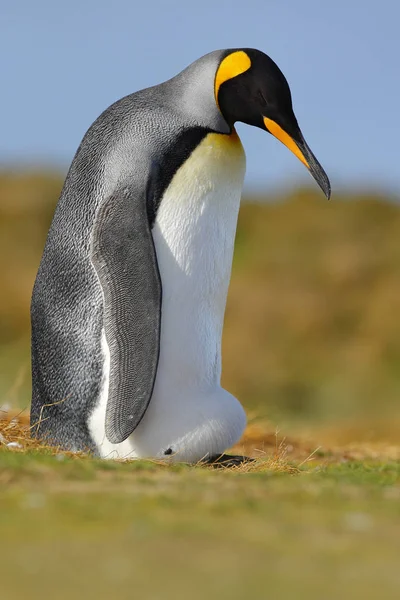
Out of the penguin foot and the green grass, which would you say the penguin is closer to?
the penguin foot

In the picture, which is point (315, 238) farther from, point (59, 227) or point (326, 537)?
point (326, 537)

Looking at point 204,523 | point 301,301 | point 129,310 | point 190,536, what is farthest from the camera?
point 301,301

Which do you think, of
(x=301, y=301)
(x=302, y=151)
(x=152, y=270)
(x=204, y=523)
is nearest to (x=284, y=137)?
(x=302, y=151)

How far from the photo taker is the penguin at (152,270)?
4520mm

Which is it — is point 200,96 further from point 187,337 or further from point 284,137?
point 187,337

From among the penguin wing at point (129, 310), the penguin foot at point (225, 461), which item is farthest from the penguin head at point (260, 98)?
the penguin foot at point (225, 461)

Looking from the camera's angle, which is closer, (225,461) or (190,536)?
(190,536)

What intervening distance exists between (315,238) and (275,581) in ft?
77.0

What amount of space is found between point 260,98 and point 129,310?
1.32 meters

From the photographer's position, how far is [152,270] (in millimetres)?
4520

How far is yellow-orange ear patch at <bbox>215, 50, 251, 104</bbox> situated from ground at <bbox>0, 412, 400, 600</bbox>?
6.98 ft

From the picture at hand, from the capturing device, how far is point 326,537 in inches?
101

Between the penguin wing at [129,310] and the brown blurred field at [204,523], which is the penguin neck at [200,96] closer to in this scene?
the penguin wing at [129,310]

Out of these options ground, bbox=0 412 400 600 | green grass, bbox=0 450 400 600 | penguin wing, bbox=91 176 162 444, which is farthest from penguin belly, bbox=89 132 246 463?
green grass, bbox=0 450 400 600
